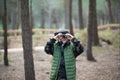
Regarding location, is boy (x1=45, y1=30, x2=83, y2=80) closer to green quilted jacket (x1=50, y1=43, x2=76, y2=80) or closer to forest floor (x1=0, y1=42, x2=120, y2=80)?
green quilted jacket (x1=50, y1=43, x2=76, y2=80)

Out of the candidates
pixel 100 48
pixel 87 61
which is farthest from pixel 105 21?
pixel 87 61

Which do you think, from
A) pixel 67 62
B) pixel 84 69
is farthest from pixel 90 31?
pixel 67 62

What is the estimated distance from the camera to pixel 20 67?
13.3 m

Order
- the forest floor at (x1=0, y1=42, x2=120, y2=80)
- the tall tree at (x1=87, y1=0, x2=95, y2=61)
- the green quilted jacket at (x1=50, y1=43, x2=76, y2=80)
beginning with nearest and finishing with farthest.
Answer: the green quilted jacket at (x1=50, y1=43, x2=76, y2=80), the forest floor at (x1=0, y1=42, x2=120, y2=80), the tall tree at (x1=87, y1=0, x2=95, y2=61)

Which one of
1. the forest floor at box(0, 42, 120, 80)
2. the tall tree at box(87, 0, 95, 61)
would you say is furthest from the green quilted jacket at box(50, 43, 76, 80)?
the tall tree at box(87, 0, 95, 61)

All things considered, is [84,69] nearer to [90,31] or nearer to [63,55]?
[90,31]

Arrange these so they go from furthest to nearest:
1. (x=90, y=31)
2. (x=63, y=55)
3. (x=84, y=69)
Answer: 1. (x=90, y=31)
2. (x=84, y=69)
3. (x=63, y=55)

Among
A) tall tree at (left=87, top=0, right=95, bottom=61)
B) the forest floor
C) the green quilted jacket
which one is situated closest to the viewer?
the green quilted jacket

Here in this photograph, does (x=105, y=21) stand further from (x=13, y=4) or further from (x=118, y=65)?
(x=118, y=65)

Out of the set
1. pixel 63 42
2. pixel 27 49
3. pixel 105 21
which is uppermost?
pixel 63 42

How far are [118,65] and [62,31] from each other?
301 inches

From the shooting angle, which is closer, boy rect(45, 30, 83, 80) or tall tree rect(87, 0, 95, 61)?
boy rect(45, 30, 83, 80)

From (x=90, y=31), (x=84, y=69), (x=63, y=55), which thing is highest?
(x=63, y=55)

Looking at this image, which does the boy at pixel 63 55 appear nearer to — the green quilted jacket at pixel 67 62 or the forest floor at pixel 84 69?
the green quilted jacket at pixel 67 62
